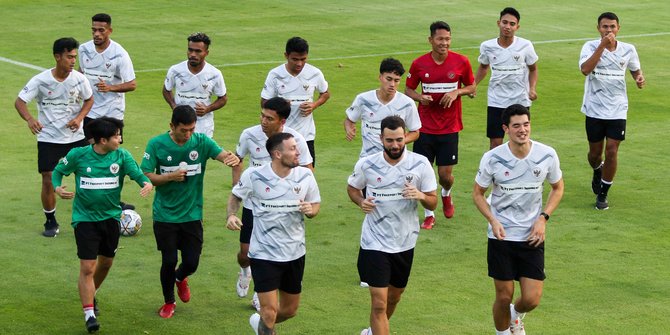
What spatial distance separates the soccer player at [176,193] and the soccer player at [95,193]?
0.31 m

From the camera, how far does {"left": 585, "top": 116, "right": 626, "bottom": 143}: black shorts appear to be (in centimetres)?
1689

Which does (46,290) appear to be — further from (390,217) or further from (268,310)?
(390,217)

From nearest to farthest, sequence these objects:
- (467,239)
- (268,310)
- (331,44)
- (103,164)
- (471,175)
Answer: (268,310) → (103,164) → (467,239) → (471,175) → (331,44)

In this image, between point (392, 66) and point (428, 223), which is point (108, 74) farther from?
point (428, 223)

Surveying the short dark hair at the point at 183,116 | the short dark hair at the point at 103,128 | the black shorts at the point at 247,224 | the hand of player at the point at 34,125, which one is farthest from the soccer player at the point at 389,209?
the hand of player at the point at 34,125

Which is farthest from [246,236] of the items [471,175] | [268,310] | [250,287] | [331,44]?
[331,44]

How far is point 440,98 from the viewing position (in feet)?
52.7

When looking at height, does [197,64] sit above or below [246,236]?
above

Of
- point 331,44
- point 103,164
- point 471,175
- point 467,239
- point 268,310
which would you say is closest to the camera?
point 268,310

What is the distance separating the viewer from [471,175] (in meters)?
18.5

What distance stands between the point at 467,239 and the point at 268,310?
15.6ft

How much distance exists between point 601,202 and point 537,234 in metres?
5.68

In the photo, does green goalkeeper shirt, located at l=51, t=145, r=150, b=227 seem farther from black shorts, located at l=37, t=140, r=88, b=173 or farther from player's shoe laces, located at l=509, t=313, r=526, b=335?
player's shoe laces, located at l=509, t=313, r=526, b=335

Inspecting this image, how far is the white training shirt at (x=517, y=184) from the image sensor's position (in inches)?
451
